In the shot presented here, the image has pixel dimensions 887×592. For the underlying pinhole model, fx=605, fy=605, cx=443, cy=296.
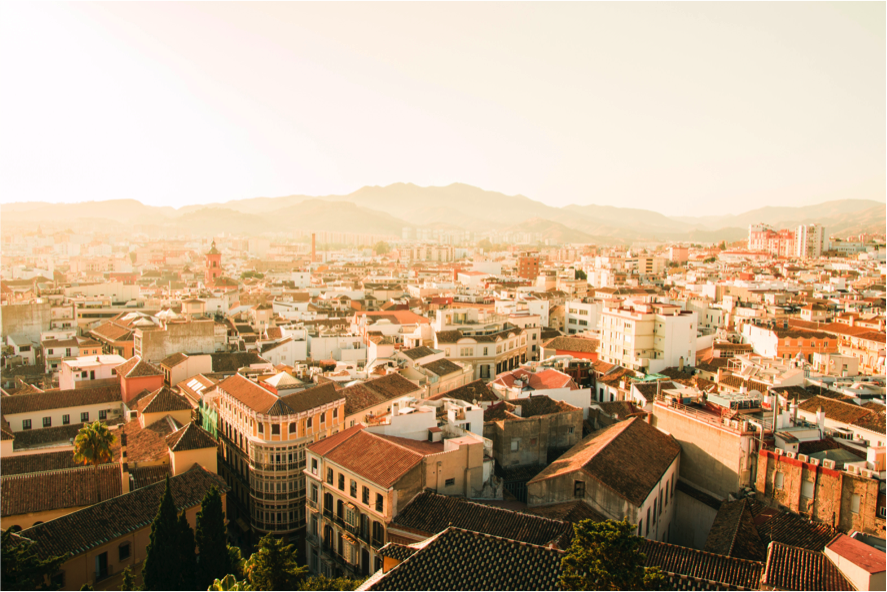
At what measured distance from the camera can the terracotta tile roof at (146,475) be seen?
2036 centimetres

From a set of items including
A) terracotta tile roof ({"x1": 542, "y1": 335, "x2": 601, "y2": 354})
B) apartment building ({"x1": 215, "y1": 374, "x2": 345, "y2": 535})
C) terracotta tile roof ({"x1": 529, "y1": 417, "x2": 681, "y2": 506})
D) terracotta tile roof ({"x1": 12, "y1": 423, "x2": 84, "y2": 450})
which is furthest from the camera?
terracotta tile roof ({"x1": 542, "y1": 335, "x2": 601, "y2": 354})

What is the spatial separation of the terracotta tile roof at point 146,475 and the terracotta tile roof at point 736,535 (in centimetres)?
1718

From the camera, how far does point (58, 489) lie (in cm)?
1853

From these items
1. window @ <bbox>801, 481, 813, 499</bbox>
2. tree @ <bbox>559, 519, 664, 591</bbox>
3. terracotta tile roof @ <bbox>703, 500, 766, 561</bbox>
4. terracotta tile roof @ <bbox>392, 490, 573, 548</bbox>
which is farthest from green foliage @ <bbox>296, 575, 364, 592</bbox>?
window @ <bbox>801, 481, 813, 499</bbox>

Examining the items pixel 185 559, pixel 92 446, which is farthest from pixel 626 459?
pixel 92 446

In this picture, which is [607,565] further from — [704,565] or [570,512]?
[570,512]

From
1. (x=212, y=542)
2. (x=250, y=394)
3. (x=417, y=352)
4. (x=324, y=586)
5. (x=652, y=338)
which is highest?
(x=250, y=394)

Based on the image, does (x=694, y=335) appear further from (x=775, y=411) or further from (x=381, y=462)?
(x=381, y=462)

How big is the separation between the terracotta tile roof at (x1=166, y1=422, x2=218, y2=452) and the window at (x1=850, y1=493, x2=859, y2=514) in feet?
65.0

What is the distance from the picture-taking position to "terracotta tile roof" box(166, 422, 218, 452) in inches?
831

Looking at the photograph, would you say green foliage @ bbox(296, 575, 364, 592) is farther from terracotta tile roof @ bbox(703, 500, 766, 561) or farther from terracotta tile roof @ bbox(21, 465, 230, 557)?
terracotta tile roof @ bbox(703, 500, 766, 561)

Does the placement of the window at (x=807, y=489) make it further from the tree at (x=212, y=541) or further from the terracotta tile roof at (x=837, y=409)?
the tree at (x=212, y=541)

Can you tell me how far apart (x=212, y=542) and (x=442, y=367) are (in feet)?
59.9

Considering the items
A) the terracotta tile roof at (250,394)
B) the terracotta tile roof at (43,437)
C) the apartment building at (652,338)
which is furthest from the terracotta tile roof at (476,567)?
the apartment building at (652,338)
